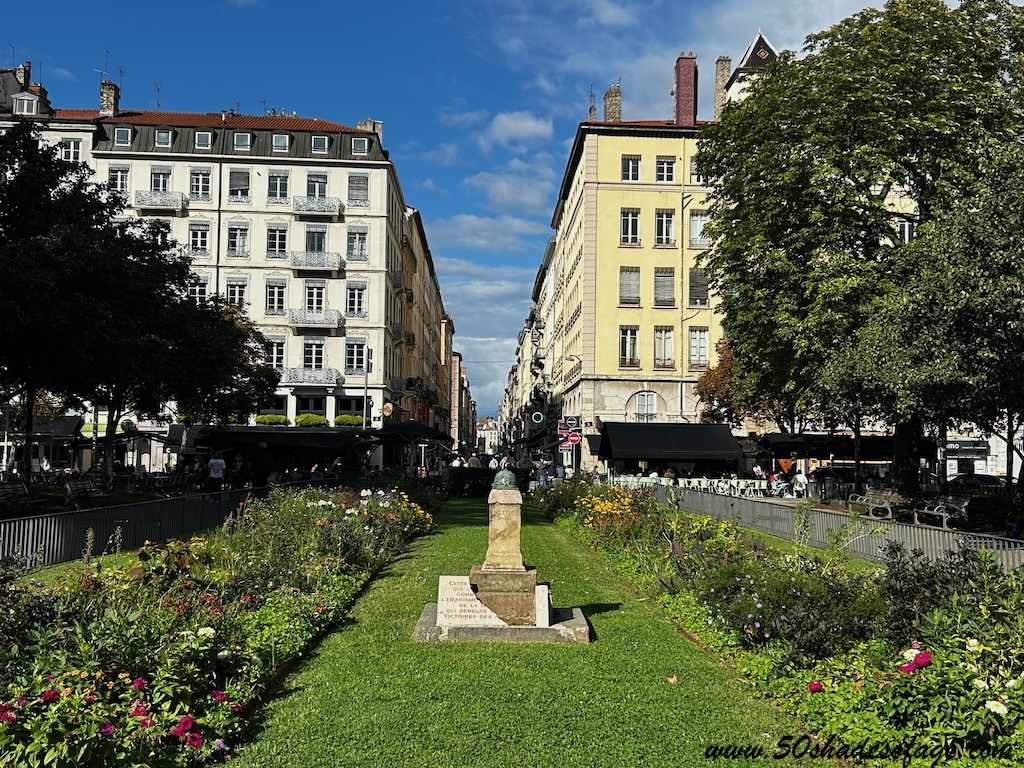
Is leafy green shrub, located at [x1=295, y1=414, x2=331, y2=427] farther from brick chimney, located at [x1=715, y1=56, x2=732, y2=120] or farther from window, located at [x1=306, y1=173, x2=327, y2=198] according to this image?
brick chimney, located at [x1=715, y1=56, x2=732, y2=120]

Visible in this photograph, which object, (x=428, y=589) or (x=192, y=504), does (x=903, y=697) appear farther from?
(x=192, y=504)

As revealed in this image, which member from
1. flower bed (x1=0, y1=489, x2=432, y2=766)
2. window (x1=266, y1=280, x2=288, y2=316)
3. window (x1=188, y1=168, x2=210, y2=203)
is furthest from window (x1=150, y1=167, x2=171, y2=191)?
flower bed (x1=0, y1=489, x2=432, y2=766)

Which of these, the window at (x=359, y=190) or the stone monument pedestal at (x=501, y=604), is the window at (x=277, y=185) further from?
the stone monument pedestal at (x=501, y=604)

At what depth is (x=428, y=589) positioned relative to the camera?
40.7ft

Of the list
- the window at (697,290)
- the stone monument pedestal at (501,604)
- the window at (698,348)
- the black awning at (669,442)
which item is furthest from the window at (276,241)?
the stone monument pedestal at (501,604)

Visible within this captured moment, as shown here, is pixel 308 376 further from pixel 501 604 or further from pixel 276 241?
pixel 501 604

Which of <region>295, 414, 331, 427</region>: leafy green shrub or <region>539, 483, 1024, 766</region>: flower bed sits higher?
<region>295, 414, 331, 427</region>: leafy green shrub

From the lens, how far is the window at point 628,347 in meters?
45.5

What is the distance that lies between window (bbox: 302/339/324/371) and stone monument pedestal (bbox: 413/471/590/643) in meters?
43.4

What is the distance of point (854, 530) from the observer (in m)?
16.2

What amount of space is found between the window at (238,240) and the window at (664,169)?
23.9 m

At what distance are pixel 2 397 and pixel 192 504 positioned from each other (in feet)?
32.4

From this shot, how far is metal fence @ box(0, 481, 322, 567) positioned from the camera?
12.8 metres

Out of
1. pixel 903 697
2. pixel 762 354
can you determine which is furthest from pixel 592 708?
pixel 762 354
